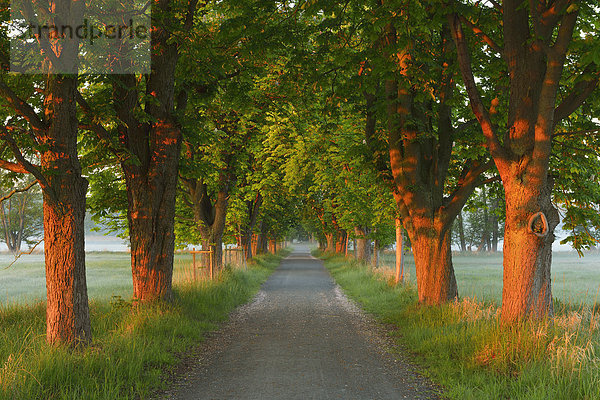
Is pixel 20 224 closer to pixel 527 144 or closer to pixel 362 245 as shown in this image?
pixel 362 245

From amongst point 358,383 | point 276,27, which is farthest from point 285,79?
point 358,383

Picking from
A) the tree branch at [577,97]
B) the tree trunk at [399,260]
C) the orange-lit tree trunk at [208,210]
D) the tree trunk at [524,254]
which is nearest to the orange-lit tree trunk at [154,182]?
the tree trunk at [524,254]

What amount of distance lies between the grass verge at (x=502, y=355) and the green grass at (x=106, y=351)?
410 centimetres

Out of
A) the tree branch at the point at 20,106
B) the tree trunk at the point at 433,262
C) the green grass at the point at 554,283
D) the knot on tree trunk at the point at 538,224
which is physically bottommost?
the green grass at the point at 554,283

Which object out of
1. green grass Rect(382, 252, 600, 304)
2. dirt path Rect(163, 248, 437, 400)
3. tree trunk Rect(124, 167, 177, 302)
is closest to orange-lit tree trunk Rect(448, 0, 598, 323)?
dirt path Rect(163, 248, 437, 400)

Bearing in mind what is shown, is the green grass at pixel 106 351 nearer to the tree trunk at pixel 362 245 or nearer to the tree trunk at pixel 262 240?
the tree trunk at pixel 362 245

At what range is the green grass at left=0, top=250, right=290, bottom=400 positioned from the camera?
480cm

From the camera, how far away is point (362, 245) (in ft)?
91.3

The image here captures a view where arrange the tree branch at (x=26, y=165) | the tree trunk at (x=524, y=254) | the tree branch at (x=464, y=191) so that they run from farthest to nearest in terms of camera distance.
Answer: the tree branch at (x=464, y=191), the tree trunk at (x=524, y=254), the tree branch at (x=26, y=165)

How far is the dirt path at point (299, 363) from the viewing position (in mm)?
5402

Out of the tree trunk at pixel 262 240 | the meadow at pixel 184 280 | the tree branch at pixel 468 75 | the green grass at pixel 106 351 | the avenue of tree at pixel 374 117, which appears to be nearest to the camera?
the green grass at pixel 106 351

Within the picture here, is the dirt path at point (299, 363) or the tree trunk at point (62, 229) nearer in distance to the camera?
the dirt path at point (299, 363)

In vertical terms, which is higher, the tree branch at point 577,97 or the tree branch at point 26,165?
the tree branch at point 577,97

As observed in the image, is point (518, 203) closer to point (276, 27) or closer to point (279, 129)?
point (276, 27)
